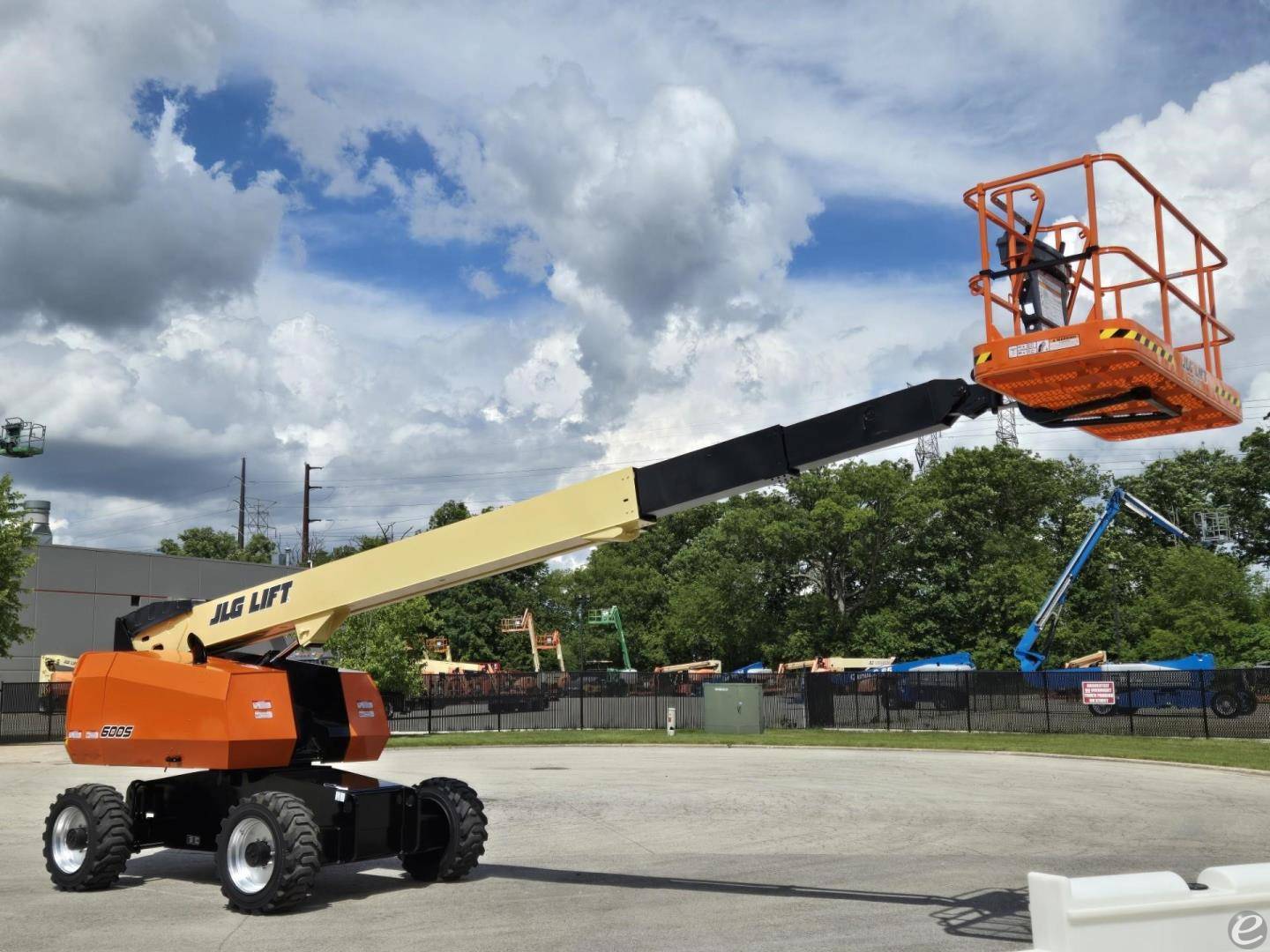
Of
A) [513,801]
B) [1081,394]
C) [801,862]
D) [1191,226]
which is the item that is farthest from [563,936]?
[513,801]

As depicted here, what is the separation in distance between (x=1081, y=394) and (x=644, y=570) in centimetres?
9098

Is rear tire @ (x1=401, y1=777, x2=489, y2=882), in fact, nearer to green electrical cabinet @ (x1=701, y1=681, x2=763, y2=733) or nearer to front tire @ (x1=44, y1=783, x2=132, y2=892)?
front tire @ (x1=44, y1=783, x2=132, y2=892)

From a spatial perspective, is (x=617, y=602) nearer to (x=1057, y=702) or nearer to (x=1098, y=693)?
(x=1057, y=702)

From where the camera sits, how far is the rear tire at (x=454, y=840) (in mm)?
11086

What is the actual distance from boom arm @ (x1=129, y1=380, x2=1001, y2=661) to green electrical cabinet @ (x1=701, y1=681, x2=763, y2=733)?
26.4 meters

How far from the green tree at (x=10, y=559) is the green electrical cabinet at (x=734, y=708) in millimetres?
20443

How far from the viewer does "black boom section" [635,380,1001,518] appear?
26.4 feet

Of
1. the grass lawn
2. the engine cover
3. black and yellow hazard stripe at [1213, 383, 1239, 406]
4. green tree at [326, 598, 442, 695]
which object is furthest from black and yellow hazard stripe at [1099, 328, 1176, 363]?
green tree at [326, 598, 442, 695]

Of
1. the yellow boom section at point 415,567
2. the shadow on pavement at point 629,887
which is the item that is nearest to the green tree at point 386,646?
the shadow on pavement at point 629,887

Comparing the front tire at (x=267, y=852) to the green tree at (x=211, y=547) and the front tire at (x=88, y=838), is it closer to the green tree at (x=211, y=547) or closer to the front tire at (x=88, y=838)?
the front tire at (x=88, y=838)

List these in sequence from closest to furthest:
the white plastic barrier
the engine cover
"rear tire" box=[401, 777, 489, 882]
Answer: the white plastic barrier < the engine cover < "rear tire" box=[401, 777, 489, 882]

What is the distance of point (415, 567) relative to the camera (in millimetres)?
10156

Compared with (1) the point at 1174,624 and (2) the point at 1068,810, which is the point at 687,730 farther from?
(1) the point at 1174,624

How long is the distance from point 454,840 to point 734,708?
26.0 meters
